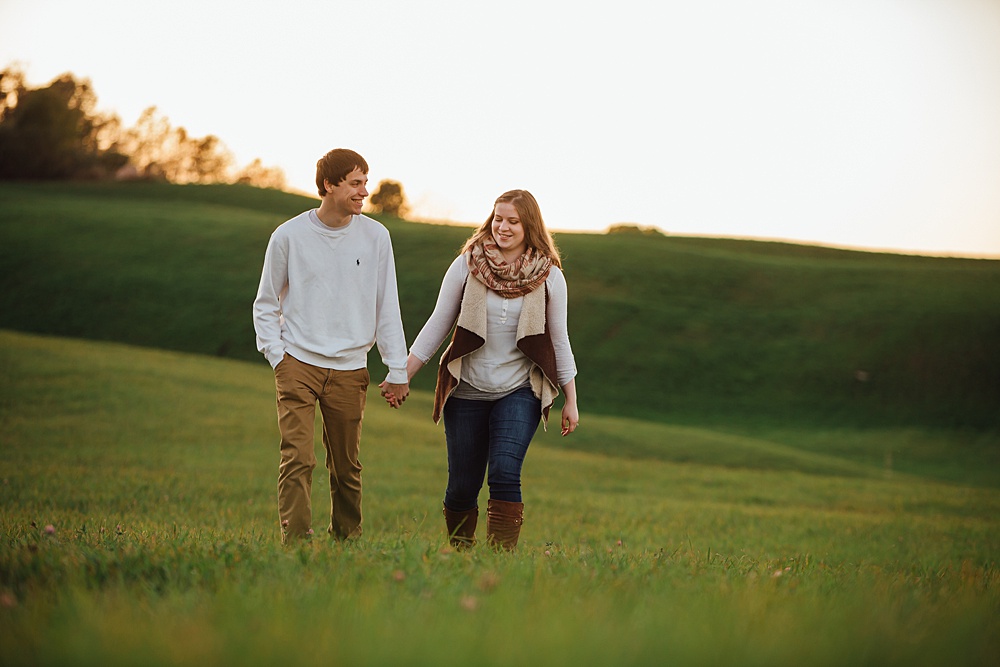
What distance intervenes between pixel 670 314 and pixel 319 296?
39.5m

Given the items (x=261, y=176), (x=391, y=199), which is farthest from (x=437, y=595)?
(x=261, y=176)

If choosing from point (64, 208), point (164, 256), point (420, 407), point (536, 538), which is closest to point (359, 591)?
point (536, 538)

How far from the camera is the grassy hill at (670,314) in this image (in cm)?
3669

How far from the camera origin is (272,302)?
237 inches

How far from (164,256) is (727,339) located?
29.7m

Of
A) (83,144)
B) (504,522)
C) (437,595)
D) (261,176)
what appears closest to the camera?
(437,595)

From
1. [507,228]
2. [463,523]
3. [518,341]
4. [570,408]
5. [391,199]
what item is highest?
[391,199]

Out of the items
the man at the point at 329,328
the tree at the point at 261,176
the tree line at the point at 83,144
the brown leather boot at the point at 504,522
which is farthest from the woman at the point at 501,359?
the tree at the point at 261,176

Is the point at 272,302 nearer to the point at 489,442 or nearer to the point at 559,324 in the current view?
the point at 489,442

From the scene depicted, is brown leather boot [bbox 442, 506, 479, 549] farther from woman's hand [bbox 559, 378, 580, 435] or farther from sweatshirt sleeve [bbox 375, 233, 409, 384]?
sweatshirt sleeve [bbox 375, 233, 409, 384]

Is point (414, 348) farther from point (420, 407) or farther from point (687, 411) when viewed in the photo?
point (687, 411)

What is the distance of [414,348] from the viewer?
6.36 metres

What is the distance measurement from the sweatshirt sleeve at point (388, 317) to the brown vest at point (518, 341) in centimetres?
30

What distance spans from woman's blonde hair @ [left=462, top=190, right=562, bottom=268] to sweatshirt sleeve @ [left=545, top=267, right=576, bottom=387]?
0.14 metres
